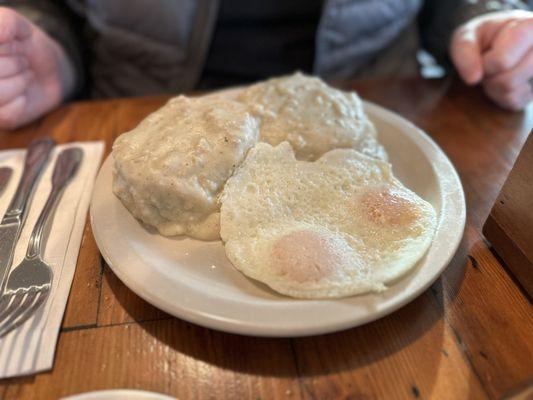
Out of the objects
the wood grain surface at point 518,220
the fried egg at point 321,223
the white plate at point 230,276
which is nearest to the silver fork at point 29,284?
the white plate at point 230,276

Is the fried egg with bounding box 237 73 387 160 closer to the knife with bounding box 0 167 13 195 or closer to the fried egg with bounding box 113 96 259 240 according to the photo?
the fried egg with bounding box 113 96 259 240

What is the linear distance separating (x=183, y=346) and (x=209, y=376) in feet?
0.24

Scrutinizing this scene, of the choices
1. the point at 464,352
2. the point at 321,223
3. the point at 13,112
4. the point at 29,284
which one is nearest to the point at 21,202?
the point at 29,284

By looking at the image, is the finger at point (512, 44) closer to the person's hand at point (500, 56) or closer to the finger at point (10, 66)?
the person's hand at point (500, 56)

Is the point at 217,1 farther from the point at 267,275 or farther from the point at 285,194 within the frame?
the point at 267,275

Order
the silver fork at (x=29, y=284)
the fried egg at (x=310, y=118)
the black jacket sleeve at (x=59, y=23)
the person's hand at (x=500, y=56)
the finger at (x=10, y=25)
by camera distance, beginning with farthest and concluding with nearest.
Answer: the black jacket sleeve at (x=59, y=23)
the person's hand at (x=500, y=56)
the finger at (x=10, y=25)
the fried egg at (x=310, y=118)
the silver fork at (x=29, y=284)

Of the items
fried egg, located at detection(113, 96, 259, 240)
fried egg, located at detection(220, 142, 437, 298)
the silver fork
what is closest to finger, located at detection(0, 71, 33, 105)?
the silver fork

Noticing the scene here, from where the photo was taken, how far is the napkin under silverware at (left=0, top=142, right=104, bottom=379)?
28.1 inches

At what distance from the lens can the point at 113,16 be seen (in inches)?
57.8

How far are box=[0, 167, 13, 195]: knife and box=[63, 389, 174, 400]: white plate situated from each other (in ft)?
2.10

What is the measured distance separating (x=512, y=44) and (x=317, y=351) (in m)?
1.04

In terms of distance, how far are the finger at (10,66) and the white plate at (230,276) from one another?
1.49 ft

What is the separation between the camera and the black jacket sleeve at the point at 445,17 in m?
1.46

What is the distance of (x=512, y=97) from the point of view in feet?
4.31
